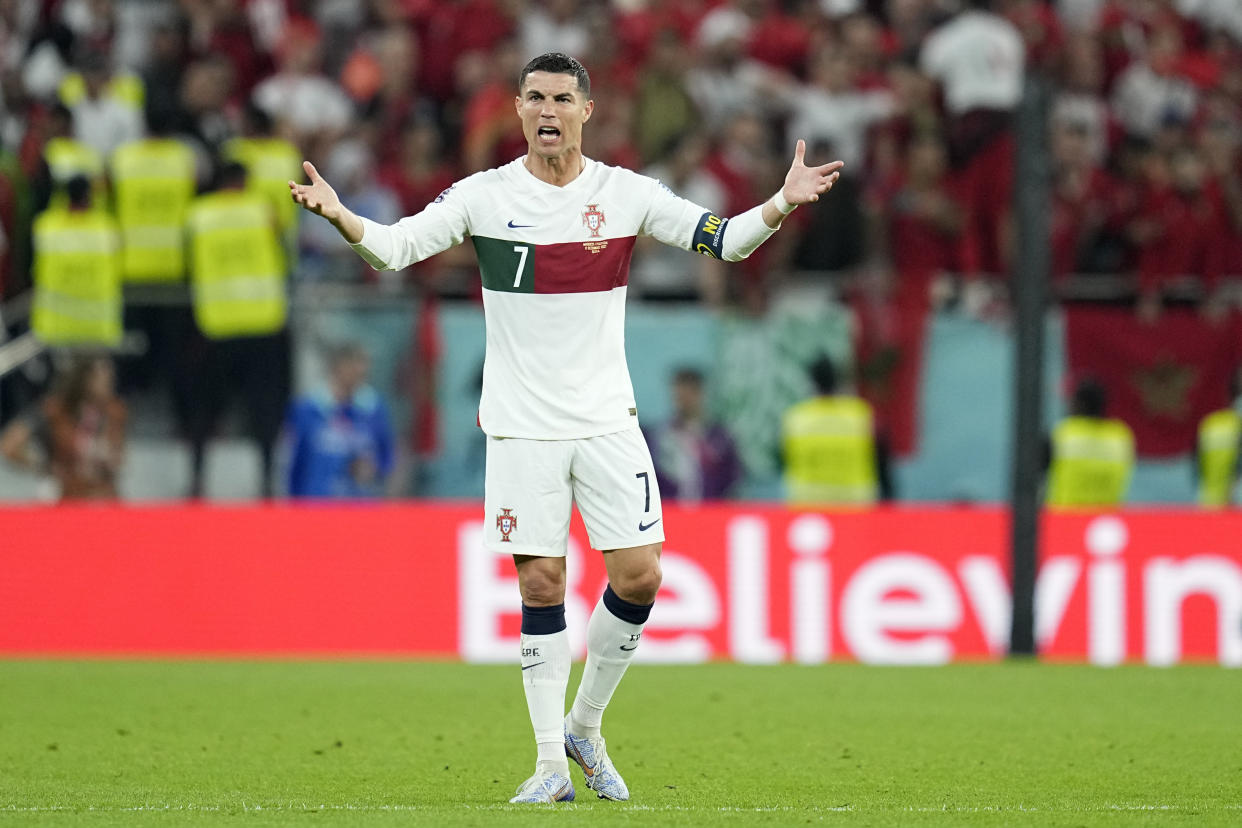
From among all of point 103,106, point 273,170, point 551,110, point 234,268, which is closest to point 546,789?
point 551,110

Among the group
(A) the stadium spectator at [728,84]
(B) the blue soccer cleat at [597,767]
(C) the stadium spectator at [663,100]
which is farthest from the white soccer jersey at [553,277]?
(A) the stadium spectator at [728,84]

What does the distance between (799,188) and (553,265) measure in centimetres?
88

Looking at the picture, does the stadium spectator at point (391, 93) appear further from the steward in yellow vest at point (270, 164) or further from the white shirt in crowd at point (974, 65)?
the white shirt in crowd at point (974, 65)

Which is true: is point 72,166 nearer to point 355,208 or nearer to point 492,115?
point 355,208

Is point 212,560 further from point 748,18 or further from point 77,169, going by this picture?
point 748,18

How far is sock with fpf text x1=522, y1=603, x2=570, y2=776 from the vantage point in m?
6.52

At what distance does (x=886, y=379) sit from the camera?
13336 mm

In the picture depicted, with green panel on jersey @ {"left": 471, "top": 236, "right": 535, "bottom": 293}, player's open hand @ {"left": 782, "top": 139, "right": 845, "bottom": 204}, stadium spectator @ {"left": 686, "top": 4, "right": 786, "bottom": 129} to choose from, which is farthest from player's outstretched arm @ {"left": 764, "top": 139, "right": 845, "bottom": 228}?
stadium spectator @ {"left": 686, "top": 4, "right": 786, "bottom": 129}

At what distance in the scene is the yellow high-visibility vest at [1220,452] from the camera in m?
13.3

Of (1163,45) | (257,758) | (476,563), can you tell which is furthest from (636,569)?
(1163,45)

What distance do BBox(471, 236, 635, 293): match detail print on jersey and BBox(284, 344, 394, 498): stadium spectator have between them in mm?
6586

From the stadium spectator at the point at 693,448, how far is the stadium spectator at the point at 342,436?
186 centimetres

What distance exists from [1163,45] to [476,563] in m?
7.72

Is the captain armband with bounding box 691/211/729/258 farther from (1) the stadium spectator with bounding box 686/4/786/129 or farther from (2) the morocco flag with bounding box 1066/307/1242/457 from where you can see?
(1) the stadium spectator with bounding box 686/4/786/129
